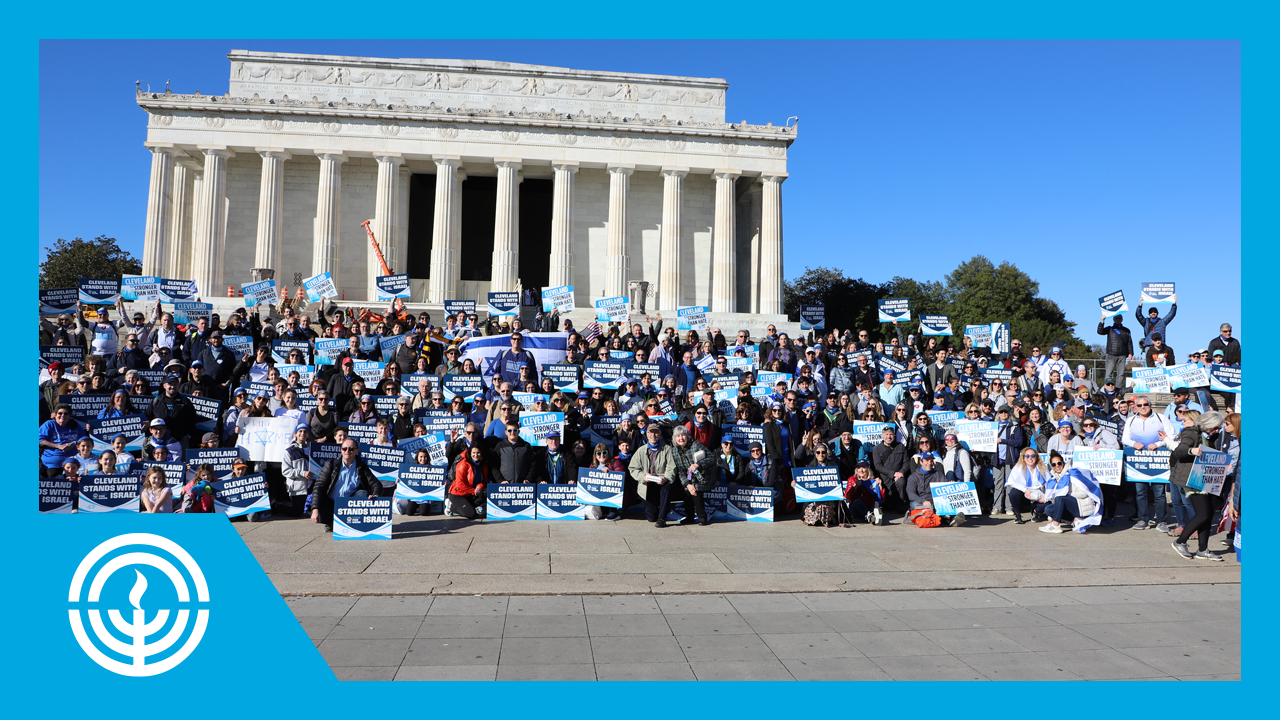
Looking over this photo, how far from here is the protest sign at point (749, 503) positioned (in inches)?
506

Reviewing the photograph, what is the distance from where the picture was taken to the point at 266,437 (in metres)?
12.6

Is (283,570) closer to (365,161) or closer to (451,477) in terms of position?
(451,477)

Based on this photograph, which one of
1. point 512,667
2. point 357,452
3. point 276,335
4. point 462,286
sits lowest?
point 512,667

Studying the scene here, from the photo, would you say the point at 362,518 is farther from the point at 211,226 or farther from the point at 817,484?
the point at 211,226

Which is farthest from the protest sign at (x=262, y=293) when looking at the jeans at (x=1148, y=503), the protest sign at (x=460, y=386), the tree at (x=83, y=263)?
the tree at (x=83, y=263)

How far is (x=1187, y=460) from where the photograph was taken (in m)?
10.8

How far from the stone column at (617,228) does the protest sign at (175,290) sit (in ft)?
73.8

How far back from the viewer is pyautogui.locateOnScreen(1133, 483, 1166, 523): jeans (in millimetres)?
12648

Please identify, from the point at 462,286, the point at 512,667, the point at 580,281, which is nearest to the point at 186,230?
the point at 462,286

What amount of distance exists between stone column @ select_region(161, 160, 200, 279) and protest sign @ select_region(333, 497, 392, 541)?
116ft

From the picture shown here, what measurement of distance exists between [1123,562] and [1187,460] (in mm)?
1772

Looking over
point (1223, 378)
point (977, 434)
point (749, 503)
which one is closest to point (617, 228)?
point (1223, 378)

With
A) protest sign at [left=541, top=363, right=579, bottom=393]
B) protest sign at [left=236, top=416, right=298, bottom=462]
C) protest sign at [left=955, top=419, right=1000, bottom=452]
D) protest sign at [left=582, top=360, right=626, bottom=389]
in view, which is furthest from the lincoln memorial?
protest sign at [left=236, top=416, right=298, bottom=462]

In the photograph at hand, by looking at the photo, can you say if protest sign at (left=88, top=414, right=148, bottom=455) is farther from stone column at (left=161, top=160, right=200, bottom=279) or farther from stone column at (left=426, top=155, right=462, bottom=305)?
stone column at (left=161, top=160, right=200, bottom=279)
